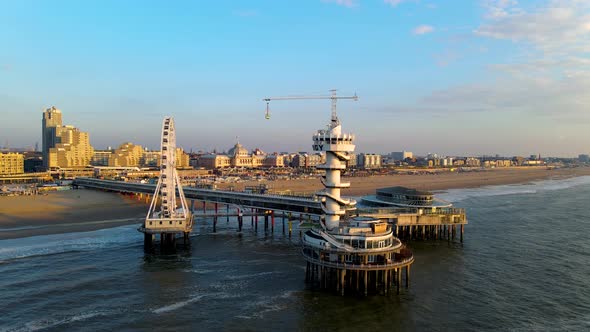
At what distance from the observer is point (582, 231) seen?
71.9 metres

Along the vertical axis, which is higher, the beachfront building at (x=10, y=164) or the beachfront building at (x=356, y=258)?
the beachfront building at (x=10, y=164)

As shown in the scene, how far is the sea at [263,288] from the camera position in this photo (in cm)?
3484

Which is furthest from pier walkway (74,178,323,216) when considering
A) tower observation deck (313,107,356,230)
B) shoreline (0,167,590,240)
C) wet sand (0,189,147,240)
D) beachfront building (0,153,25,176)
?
beachfront building (0,153,25,176)

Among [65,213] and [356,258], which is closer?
[356,258]

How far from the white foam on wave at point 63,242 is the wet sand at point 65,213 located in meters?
4.53

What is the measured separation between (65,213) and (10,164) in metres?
122

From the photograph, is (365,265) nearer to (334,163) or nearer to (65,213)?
(334,163)

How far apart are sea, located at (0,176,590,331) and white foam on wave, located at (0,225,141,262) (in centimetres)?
25

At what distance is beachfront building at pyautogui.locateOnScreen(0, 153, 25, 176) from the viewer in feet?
593

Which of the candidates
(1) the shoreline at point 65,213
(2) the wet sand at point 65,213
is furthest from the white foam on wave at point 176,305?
(2) the wet sand at point 65,213

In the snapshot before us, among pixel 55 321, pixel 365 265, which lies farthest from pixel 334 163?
pixel 55 321

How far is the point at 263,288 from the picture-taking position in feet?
140

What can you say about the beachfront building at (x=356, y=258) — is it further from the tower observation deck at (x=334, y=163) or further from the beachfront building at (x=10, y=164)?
the beachfront building at (x=10, y=164)

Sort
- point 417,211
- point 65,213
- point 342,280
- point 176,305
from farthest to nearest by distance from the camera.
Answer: point 65,213, point 417,211, point 342,280, point 176,305
